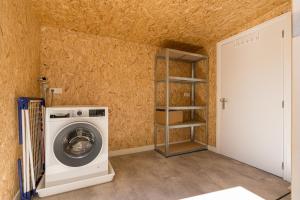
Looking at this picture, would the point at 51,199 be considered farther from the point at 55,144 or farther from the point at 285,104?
the point at 285,104

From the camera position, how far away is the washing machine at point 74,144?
160 centimetres

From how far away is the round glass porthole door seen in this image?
1.63 metres

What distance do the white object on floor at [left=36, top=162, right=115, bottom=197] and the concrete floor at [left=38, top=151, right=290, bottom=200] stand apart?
5 cm

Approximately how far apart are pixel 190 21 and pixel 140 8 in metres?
0.76

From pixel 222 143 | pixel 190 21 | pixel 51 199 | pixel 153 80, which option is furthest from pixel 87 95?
pixel 222 143

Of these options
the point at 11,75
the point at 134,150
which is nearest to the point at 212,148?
the point at 134,150

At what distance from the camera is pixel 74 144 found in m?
1.69

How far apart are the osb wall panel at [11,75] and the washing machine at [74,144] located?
0.91 ft

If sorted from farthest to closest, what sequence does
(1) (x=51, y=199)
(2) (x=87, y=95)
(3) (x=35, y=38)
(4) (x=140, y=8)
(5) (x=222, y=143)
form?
(5) (x=222, y=143) < (2) (x=87, y=95) < (3) (x=35, y=38) < (4) (x=140, y=8) < (1) (x=51, y=199)

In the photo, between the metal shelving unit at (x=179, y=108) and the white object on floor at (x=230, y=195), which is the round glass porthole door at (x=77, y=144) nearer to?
the white object on floor at (x=230, y=195)

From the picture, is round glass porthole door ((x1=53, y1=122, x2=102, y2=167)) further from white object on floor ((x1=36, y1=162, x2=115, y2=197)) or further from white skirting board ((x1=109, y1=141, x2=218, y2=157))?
white skirting board ((x1=109, y1=141, x2=218, y2=157))

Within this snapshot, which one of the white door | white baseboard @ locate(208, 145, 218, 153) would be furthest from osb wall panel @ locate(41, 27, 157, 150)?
the white door

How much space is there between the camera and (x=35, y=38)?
6.66ft

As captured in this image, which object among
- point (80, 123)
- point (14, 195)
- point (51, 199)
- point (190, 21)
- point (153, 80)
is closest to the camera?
point (14, 195)
